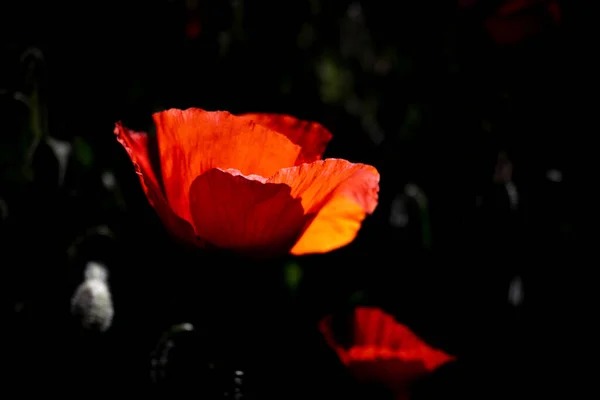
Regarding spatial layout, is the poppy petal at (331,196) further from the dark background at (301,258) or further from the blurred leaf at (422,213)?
the blurred leaf at (422,213)

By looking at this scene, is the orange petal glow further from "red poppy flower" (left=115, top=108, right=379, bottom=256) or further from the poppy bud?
the poppy bud

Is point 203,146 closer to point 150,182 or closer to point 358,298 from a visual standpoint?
point 150,182

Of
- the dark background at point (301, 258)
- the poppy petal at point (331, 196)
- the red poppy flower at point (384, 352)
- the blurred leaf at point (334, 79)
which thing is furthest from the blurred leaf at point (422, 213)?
A: the blurred leaf at point (334, 79)

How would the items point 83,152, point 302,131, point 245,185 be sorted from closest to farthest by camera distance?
point 245,185 < point 302,131 < point 83,152

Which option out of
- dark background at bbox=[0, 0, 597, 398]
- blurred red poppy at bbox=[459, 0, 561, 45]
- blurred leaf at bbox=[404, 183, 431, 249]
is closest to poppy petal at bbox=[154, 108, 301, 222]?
dark background at bbox=[0, 0, 597, 398]

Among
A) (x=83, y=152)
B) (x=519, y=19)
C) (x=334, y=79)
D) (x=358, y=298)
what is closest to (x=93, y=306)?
(x=83, y=152)

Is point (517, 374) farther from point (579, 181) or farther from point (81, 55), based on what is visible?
point (81, 55)

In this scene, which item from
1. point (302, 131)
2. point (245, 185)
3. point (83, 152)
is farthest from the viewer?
point (83, 152)
